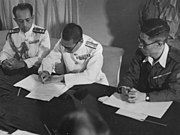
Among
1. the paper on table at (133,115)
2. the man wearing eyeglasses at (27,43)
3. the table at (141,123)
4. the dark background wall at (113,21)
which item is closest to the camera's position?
the table at (141,123)

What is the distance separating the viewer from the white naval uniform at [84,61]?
7.79 ft

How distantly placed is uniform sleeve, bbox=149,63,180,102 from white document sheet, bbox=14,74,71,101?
585mm

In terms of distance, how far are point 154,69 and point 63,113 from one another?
2.32 feet

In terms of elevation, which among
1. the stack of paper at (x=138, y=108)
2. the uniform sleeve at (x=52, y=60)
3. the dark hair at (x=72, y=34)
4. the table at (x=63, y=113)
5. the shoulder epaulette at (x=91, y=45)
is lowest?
the table at (x=63, y=113)

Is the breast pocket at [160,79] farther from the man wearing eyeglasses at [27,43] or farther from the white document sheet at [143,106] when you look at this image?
the man wearing eyeglasses at [27,43]

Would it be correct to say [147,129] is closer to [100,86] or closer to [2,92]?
[100,86]

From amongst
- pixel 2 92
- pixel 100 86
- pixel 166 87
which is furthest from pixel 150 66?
pixel 2 92

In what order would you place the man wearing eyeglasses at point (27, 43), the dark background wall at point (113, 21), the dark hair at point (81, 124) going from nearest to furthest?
1. the dark hair at point (81, 124)
2. the man wearing eyeglasses at point (27, 43)
3. the dark background wall at point (113, 21)

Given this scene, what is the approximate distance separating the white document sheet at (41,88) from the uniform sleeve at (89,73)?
77 mm

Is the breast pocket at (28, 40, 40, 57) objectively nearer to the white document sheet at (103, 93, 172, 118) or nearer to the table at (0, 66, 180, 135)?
the table at (0, 66, 180, 135)

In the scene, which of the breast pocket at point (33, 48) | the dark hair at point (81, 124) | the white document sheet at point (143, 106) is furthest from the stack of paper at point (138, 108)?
the breast pocket at point (33, 48)

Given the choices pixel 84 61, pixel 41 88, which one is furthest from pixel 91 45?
pixel 41 88

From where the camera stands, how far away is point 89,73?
232 centimetres

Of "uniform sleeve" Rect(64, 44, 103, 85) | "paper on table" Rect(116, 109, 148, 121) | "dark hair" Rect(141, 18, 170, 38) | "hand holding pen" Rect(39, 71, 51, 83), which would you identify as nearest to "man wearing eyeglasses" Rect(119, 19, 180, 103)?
"dark hair" Rect(141, 18, 170, 38)
